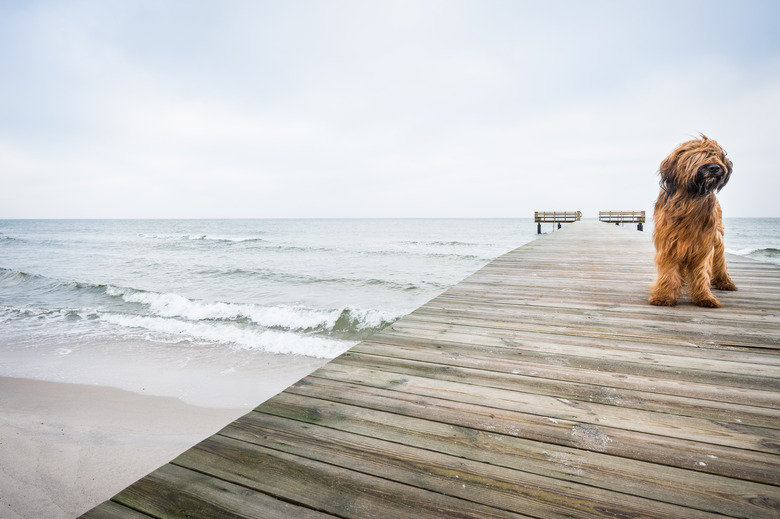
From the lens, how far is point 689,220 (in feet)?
7.73

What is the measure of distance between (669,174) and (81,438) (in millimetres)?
5451

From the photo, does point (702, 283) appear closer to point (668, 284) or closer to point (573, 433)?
point (668, 284)

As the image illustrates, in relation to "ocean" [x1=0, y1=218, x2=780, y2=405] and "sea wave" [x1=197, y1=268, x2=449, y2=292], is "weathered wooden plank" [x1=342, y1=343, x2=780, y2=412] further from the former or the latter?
"sea wave" [x1=197, y1=268, x2=449, y2=292]

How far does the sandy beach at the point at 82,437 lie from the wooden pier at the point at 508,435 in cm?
227

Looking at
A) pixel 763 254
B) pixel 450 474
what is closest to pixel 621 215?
pixel 763 254

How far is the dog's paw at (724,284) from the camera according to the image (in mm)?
2916

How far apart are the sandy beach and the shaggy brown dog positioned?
4158 mm

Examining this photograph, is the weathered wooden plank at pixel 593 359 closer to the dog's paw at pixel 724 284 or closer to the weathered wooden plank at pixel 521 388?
the weathered wooden plank at pixel 521 388

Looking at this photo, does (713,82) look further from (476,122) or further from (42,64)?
(42,64)

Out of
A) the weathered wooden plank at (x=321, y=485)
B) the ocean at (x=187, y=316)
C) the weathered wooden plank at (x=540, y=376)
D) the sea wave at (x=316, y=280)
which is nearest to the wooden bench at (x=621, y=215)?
the ocean at (x=187, y=316)

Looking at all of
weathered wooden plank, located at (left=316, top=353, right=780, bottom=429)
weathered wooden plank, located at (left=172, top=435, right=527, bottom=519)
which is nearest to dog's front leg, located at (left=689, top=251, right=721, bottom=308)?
weathered wooden plank, located at (left=316, top=353, right=780, bottom=429)

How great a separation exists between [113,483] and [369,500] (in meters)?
2.82

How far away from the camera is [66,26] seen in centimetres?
1569

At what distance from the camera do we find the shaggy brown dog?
2205 millimetres
